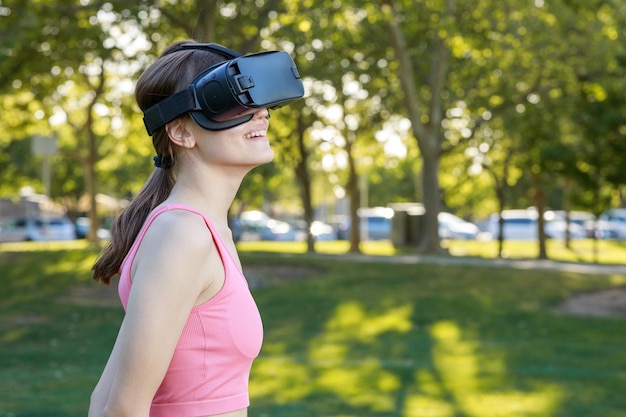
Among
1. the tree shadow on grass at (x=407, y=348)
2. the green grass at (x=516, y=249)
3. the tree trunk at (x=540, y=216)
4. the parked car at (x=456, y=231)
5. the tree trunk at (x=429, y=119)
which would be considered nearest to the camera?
the tree shadow on grass at (x=407, y=348)

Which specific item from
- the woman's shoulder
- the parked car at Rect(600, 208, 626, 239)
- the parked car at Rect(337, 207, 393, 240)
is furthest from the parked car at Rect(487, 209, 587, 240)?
the woman's shoulder

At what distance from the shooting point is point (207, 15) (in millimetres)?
19953

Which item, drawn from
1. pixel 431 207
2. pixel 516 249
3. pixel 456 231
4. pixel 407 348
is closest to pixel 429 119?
pixel 431 207

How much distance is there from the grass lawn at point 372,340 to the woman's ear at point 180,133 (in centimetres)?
765

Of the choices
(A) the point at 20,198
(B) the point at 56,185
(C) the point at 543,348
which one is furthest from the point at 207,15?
(A) the point at 20,198

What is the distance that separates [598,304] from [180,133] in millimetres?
17932

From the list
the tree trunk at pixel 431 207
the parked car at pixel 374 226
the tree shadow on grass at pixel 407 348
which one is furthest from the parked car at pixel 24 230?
the tree shadow on grass at pixel 407 348

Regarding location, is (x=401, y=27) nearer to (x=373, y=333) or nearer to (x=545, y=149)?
(x=545, y=149)

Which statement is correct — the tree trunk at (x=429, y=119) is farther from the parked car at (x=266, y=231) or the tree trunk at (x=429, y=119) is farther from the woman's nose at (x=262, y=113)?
the parked car at (x=266, y=231)

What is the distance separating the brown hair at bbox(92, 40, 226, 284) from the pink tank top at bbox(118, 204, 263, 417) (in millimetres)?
168

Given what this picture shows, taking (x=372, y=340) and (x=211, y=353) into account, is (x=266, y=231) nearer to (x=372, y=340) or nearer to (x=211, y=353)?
(x=372, y=340)

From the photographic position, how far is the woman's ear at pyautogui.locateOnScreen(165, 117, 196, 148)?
7.86 feet

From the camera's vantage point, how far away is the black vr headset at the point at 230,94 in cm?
232

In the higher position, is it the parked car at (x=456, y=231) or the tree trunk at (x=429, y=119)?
the tree trunk at (x=429, y=119)
